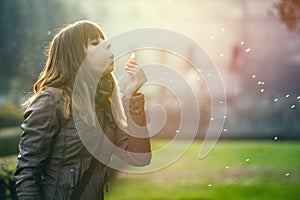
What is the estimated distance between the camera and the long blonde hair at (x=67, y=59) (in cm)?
225

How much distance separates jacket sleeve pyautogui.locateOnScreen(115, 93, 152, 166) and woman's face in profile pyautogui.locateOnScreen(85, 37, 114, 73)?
0.15 m

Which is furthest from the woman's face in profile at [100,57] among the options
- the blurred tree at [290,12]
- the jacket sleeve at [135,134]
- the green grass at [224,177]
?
the green grass at [224,177]

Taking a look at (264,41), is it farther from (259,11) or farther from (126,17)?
(126,17)

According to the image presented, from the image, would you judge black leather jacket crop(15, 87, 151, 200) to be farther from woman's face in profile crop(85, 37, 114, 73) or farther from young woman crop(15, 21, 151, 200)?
woman's face in profile crop(85, 37, 114, 73)

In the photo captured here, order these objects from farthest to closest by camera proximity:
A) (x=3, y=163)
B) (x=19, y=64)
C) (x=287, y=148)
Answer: (x=287, y=148) < (x=19, y=64) < (x=3, y=163)

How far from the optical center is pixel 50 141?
2170mm

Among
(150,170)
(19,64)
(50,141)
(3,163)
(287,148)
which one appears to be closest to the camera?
(50,141)

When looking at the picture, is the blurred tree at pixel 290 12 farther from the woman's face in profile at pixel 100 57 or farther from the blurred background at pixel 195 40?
the woman's face in profile at pixel 100 57

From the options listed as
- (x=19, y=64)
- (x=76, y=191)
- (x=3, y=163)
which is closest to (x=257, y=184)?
(x=19, y=64)

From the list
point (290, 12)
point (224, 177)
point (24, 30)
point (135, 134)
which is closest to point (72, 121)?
point (135, 134)

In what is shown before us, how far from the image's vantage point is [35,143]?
2150 millimetres

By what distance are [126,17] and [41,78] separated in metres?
6.78

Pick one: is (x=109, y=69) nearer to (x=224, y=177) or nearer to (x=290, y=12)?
(x=290, y=12)

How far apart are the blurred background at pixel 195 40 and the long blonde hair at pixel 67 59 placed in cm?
490
